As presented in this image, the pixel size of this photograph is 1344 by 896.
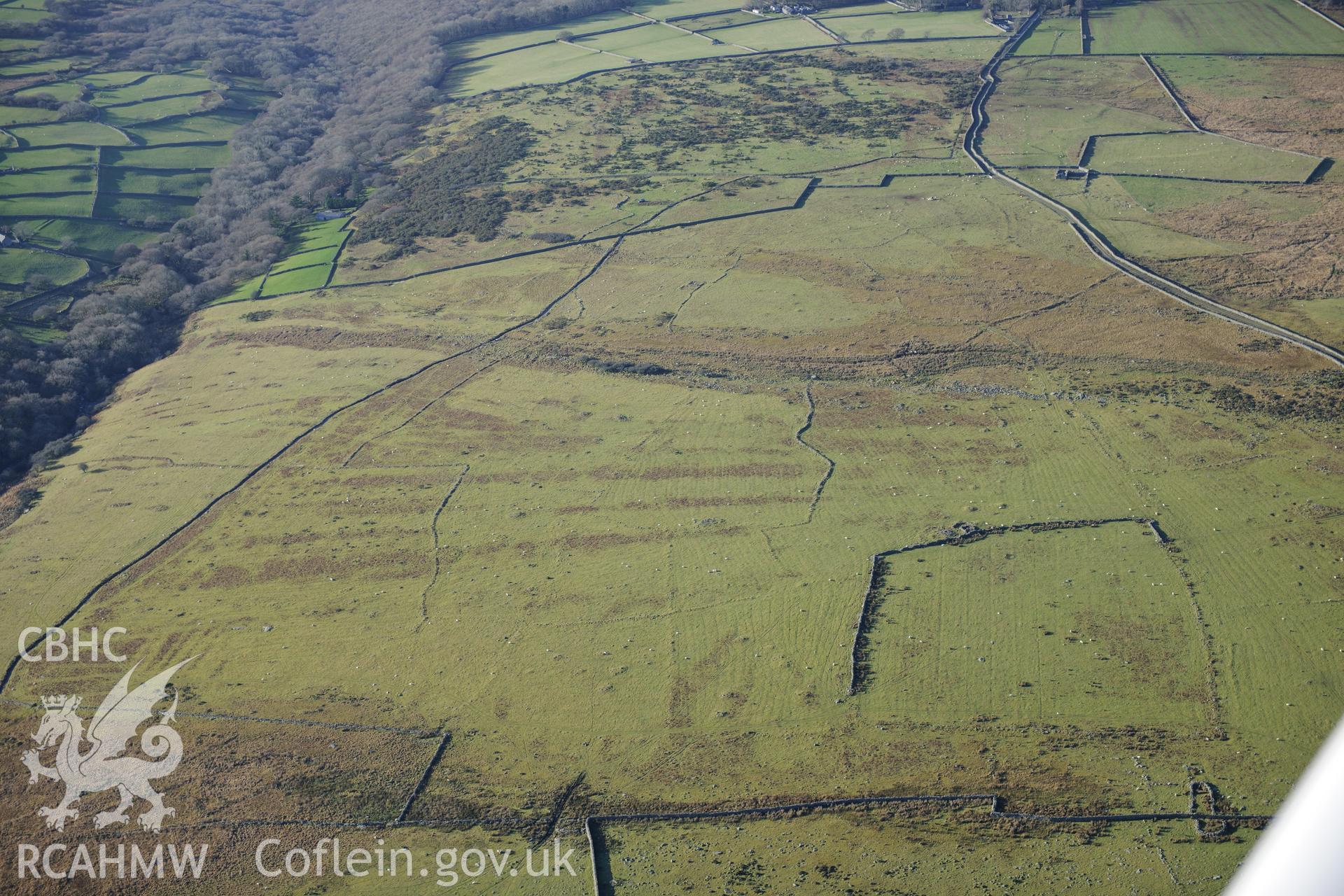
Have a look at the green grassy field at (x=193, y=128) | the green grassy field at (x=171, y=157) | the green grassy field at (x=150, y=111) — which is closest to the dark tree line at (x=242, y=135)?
the green grassy field at (x=171, y=157)

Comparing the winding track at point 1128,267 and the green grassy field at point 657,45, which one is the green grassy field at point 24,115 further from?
the winding track at point 1128,267

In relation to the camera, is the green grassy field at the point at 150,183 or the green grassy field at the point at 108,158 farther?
the green grassy field at the point at 150,183

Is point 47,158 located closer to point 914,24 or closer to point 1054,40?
point 914,24

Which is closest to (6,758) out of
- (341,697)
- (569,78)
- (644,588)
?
(341,697)

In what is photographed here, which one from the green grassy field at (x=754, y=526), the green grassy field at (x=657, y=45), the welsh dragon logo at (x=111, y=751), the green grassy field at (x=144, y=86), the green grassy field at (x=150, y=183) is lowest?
the welsh dragon logo at (x=111, y=751)

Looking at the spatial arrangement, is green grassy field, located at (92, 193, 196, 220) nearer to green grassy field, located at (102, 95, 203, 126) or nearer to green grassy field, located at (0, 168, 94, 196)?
green grassy field, located at (0, 168, 94, 196)

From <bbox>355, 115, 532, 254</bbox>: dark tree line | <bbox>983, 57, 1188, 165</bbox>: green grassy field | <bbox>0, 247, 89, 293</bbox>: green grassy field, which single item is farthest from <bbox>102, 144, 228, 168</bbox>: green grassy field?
<bbox>983, 57, 1188, 165</bbox>: green grassy field

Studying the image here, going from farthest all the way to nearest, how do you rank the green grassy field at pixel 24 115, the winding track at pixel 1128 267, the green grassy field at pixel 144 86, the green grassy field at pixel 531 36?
1. the green grassy field at pixel 531 36
2. the green grassy field at pixel 144 86
3. the green grassy field at pixel 24 115
4. the winding track at pixel 1128 267

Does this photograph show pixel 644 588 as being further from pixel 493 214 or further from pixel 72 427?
pixel 493 214
